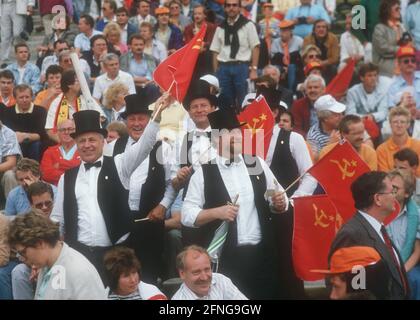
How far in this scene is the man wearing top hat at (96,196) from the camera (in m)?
9.49

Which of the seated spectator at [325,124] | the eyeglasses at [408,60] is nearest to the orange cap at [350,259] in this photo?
the seated spectator at [325,124]

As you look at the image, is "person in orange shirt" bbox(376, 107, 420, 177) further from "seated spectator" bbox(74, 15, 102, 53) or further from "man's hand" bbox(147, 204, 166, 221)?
"seated spectator" bbox(74, 15, 102, 53)

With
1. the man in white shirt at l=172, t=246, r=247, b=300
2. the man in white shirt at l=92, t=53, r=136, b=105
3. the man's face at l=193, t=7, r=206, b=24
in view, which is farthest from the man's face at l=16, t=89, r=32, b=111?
the man in white shirt at l=172, t=246, r=247, b=300

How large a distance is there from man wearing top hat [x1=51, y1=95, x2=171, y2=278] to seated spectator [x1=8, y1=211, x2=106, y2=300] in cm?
112

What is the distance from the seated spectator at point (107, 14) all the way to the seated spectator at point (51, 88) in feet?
11.6

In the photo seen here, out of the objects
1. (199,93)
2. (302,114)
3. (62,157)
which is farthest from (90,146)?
(302,114)

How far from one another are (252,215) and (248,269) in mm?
395

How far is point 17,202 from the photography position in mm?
11008

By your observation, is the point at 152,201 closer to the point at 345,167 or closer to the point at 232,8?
the point at 345,167

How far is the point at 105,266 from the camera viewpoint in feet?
29.5

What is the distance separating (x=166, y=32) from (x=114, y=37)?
3.17ft

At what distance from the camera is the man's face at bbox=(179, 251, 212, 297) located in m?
8.72

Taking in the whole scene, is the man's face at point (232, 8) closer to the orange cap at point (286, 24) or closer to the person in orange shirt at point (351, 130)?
the orange cap at point (286, 24)
